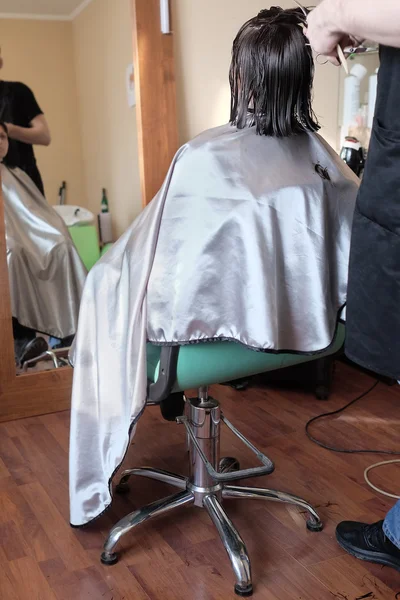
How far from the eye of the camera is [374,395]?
2.65m

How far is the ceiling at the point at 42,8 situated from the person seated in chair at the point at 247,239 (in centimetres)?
106

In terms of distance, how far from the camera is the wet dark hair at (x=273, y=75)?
1.43 metres

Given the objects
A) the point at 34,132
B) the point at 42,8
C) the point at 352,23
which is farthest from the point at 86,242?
the point at 352,23

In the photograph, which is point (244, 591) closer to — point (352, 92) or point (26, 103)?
point (26, 103)

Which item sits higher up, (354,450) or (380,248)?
(380,248)

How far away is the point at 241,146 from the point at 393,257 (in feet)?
1.51

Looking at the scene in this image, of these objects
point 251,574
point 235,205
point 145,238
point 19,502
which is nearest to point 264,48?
point 235,205

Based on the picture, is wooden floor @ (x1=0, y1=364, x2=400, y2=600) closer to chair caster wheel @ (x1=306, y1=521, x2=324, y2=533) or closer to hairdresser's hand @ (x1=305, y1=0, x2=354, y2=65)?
chair caster wheel @ (x1=306, y1=521, x2=324, y2=533)

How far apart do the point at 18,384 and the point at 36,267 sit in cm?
43

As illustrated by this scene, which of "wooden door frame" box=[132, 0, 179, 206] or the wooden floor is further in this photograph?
"wooden door frame" box=[132, 0, 179, 206]

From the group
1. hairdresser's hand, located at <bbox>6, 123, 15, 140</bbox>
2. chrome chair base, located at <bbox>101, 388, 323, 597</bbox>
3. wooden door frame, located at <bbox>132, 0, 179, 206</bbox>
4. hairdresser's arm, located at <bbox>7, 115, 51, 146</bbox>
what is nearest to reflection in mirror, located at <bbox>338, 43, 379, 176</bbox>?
wooden door frame, located at <bbox>132, 0, 179, 206</bbox>

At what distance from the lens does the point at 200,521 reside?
6.00 ft

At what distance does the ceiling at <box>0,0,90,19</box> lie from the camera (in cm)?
225

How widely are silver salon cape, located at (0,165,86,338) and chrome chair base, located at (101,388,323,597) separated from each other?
0.87m
